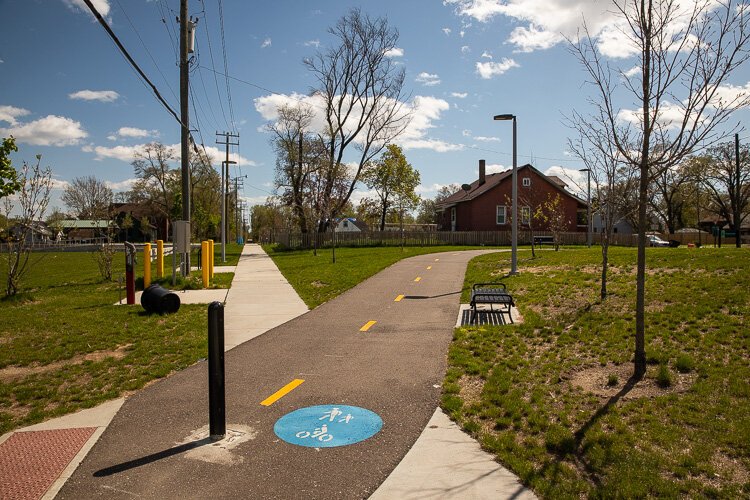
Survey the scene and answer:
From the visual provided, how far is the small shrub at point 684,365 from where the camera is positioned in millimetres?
6238

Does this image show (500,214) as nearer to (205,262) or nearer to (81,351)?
(205,262)

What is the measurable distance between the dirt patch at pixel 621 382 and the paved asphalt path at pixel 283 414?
177cm

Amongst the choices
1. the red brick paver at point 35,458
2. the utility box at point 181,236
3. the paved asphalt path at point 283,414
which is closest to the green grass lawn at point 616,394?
the paved asphalt path at point 283,414

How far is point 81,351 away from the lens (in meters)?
8.21

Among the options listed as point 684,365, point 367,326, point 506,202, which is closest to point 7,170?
point 367,326

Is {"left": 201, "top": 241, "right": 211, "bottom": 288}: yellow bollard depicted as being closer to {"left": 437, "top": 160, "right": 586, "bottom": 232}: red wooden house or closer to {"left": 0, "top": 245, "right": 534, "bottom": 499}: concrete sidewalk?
{"left": 0, "top": 245, "right": 534, "bottom": 499}: concrete sidewalk

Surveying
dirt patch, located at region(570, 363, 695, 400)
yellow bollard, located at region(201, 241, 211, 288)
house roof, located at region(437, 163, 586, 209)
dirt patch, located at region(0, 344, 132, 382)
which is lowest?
dirt patch, located at region(0, 344, 132, 382)

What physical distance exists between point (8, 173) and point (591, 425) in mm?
14432

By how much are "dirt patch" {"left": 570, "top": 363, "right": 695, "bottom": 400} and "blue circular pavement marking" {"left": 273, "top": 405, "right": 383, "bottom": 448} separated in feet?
8.58

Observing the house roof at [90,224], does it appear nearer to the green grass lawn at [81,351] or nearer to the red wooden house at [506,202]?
the green grass lawn at [81,351]

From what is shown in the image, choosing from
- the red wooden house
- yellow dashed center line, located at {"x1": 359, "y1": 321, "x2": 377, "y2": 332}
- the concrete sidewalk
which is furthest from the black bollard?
the red wooden house

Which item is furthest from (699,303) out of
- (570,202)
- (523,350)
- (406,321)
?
(570,202)

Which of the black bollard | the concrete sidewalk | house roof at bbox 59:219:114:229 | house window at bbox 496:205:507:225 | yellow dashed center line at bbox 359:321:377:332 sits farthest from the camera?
house window at bbox 496:205:507:225

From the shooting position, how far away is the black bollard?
4.69 metres
